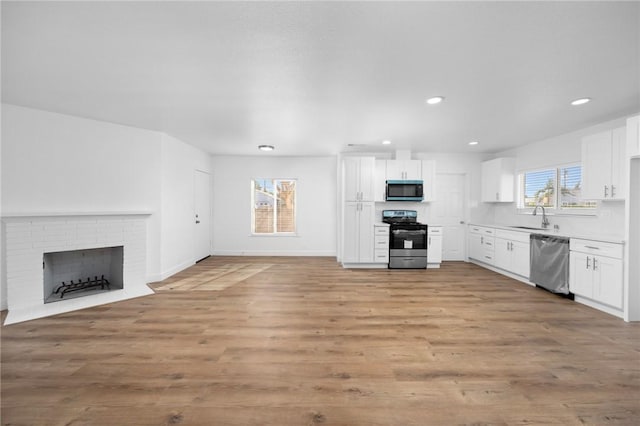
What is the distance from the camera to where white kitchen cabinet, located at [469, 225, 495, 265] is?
5.32 meters

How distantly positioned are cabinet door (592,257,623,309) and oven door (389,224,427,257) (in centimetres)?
251

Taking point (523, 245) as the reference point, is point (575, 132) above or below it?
above

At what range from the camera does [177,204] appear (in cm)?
497

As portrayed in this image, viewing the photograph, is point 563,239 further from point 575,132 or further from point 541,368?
point 541,368

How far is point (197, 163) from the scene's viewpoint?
577 cm

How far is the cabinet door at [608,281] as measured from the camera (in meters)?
3.07

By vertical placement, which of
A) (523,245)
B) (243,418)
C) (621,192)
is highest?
(621,192)

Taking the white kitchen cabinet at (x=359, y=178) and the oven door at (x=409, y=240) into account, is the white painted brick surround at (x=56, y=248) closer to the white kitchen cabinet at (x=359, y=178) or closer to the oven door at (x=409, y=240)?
the white kitchen cabinet at (x=359, y=178)

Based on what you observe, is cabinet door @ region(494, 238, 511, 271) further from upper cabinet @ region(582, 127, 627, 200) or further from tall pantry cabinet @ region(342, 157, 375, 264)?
tall pantry cabinet @ region(342, 157, 375, 264)

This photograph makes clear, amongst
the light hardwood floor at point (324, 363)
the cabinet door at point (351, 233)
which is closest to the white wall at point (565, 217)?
the light hardwood floor at point (324, 363)

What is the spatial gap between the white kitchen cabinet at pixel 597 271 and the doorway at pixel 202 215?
6.64 m

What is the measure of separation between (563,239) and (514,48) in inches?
124

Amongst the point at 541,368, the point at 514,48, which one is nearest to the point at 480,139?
the point at 514,48

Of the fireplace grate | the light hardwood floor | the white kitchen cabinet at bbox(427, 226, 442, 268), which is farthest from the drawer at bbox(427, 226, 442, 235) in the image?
the fireplace grate
